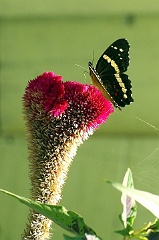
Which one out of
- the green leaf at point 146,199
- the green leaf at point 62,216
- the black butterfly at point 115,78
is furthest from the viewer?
the black butterfly at point 115,78

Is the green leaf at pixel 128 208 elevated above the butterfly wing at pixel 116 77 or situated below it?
below

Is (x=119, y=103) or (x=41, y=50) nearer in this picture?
(x=119, y=103)

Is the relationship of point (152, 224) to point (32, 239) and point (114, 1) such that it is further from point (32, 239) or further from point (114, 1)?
point (114, 1)

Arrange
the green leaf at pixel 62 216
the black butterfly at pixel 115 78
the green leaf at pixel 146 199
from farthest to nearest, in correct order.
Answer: the black butterfly at pixel 115 78, the green leaf at pixel 62 216, the green leaf at pixel 146 199

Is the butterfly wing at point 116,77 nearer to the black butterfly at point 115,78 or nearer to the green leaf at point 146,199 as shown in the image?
the black butterfly at point 115,78

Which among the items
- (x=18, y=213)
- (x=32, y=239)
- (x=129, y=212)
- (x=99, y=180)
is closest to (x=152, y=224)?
(x=129, y=212)

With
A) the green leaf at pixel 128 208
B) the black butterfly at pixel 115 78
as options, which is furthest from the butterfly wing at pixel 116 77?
the green leaf at pixel 128 208

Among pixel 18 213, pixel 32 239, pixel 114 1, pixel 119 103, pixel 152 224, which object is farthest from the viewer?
pixel 18 213
